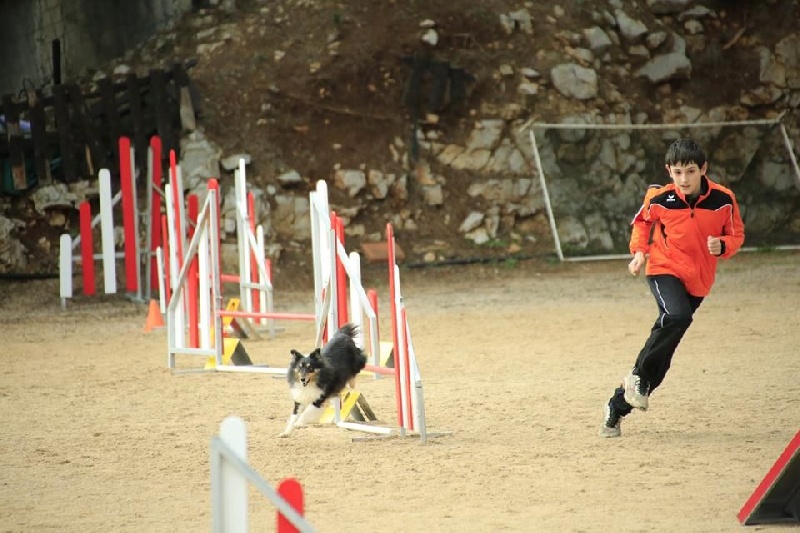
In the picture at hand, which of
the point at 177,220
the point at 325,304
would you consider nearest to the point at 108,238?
the point at 177,220

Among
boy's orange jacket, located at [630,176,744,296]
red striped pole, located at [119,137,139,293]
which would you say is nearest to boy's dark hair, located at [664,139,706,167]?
boy's orange jacket, located at [630,176,744,296]

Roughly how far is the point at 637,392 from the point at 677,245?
33.1 inches

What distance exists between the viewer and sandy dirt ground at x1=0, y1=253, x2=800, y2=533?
19.0 ft

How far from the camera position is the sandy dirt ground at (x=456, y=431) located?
5.79 meters

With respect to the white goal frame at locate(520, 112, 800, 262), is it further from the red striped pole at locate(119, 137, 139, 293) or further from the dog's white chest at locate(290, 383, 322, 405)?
the dog's white chest at locate(290, 383, 322, 405)

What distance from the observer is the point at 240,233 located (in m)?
13.7

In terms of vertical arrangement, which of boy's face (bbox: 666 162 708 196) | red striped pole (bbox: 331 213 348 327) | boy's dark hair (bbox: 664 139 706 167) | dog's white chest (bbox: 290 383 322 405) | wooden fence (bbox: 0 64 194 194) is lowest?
dog's white chest (bbox: 290 383 322 405)

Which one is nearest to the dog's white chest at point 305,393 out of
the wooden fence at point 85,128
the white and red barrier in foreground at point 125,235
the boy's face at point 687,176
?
the boy's face at point 687,176

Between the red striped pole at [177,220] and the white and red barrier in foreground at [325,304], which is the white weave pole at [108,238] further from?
the white and red barrier in foreground at [325,304]

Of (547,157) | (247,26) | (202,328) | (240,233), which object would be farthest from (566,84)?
(202,328)

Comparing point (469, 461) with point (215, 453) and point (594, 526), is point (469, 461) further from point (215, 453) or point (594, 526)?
point (215, 453)

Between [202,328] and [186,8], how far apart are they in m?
13.1

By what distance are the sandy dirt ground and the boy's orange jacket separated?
0.95 meters

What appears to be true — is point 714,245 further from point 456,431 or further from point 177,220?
point 177,220
